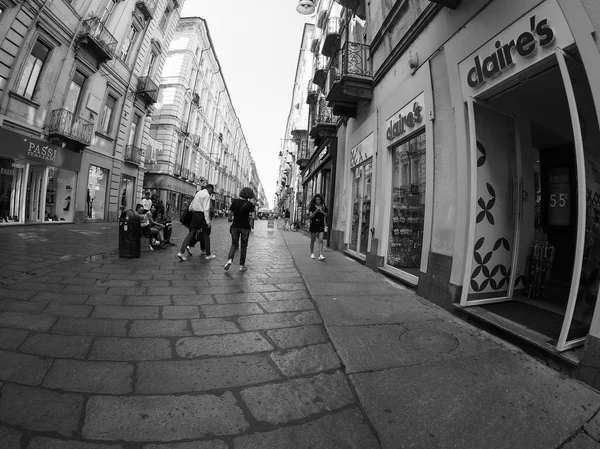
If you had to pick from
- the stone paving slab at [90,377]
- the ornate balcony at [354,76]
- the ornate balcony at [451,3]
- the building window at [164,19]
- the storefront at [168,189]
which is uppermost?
the building window at [164,19]

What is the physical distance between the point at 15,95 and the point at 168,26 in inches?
510

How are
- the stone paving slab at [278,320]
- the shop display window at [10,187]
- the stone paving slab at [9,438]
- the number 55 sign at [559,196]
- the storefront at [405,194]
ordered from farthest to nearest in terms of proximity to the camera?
the shop display window at [10,187], the storefront at [405,194], the number 55 sign at [559,196], the stone paving slab at [278,320], the stone paving slab at [9,438]

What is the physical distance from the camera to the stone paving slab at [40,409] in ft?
5.08

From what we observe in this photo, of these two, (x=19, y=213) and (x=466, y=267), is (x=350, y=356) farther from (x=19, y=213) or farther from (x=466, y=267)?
(x=19, y=213)

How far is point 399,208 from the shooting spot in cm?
605

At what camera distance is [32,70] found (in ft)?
37.2

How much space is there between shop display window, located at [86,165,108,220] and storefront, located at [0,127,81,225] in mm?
1175

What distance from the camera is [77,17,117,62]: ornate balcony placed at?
499 inches

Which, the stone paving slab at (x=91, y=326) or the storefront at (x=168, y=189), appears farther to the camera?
the storefront at (x=168, y=189)

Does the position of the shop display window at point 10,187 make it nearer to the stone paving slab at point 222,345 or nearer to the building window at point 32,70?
the building window at point 32,70

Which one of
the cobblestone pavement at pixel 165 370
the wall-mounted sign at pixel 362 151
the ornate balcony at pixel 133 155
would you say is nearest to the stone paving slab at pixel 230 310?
the cobblestone pavement at pixel 165 370

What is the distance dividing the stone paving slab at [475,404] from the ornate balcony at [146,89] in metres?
20.7

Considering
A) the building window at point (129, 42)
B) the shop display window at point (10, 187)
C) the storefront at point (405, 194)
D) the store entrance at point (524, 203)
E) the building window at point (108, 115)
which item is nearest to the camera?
the store entrance at point (524, 203)

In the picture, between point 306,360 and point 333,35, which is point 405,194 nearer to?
point 306,360
